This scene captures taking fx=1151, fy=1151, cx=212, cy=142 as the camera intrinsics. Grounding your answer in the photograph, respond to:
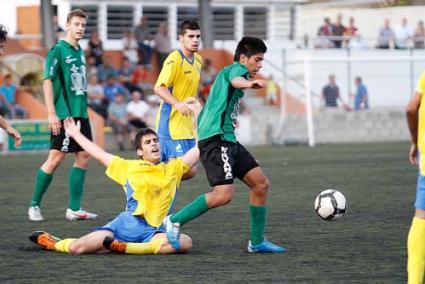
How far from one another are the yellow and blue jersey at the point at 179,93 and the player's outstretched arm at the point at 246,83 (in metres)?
2.02

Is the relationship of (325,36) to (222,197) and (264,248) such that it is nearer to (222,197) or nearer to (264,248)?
(264,248)

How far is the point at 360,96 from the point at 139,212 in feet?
67.9

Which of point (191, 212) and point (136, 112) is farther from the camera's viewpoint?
point (136, 112)

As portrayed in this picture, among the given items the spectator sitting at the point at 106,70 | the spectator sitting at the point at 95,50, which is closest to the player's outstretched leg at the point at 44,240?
the spectator sitting at the point at 106,70

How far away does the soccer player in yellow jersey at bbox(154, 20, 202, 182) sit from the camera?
34.0 feet

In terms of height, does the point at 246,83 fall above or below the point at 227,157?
above

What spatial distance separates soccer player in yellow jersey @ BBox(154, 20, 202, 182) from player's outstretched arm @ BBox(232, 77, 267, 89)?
1.95 m

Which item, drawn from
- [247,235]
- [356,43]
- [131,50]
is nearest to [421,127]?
[247,235]

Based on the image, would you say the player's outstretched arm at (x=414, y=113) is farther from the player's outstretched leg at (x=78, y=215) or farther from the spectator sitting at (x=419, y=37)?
the spectator sitting at (x=419, y=37)

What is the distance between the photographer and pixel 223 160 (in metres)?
8.74

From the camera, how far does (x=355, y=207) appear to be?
12297mm

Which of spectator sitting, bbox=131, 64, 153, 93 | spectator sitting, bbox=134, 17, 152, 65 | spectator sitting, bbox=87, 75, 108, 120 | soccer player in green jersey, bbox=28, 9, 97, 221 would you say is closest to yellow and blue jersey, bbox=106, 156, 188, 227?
soccer player in green jersey, bbox=28, 9, 97, 221

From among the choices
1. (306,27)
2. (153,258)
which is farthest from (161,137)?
(306,27)

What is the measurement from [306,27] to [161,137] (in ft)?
98.3
